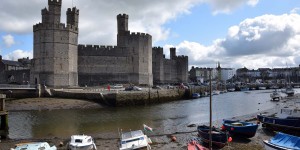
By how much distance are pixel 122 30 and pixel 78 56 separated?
28.5 ft

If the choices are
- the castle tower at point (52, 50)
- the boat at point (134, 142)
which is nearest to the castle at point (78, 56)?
the castle tower at point (52, 50)

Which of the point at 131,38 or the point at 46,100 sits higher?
the point at 131,38

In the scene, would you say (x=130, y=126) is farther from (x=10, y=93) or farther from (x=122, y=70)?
(x=122, y=70)

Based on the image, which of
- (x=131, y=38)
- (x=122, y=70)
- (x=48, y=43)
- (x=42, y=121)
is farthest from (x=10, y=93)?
(x=131, y=38)

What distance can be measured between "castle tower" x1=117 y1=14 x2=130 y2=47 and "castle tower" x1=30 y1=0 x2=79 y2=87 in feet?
32.9

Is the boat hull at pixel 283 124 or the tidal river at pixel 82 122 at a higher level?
the boat hull at pixel 283 124

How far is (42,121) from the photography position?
20.2m

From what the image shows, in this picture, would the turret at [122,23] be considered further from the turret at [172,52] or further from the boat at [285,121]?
the boat at [285,121]

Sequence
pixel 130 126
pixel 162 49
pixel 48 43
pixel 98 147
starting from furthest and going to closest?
1. pixel 162 49
2. pixel 48 43
3. pixel 130 126
4. pixel 98 147

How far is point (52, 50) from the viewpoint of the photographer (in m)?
34.8

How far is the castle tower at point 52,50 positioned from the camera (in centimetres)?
3450

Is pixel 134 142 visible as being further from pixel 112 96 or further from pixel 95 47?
pixel 95 47

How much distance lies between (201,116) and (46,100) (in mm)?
14516

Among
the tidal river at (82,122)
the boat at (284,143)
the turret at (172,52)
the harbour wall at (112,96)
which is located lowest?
the tidal river at (82,122)
